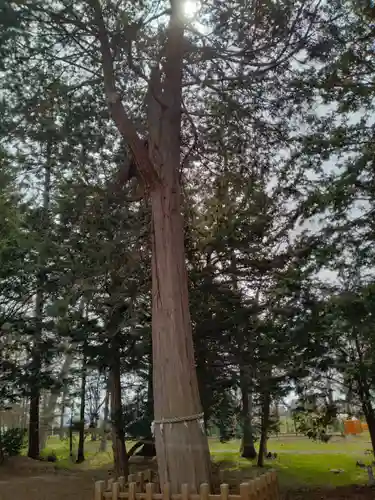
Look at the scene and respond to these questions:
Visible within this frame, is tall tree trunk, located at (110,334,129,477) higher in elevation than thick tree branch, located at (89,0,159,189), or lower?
lower

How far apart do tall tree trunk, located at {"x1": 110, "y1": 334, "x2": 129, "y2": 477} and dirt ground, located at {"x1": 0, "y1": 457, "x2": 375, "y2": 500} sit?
2.15 ft

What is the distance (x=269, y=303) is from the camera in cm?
827

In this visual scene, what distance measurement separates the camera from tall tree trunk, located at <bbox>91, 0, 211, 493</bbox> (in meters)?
3.69

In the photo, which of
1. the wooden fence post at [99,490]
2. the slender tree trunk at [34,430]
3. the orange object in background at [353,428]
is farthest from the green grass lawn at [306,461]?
the wooden fence post at [99,490]

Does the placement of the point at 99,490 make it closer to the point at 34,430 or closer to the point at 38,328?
the point at 38,328

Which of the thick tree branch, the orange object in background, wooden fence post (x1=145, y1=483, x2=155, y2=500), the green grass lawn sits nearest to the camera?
wooden fence post (x1=145, y1=483, x2=155, y2=500)

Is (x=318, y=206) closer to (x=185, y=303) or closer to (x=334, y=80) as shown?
(x=334, y=80)

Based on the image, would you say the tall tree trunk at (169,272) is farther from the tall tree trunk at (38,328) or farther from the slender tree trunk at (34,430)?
the slender tree trunk at (34,430)

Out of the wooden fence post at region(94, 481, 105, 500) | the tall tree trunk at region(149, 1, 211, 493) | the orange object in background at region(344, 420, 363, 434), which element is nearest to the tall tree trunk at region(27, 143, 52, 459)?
the tall tree trunk at region(149, 1, 211, 493)

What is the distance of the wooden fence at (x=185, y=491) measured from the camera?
3.31m

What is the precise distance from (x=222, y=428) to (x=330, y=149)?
6006mm

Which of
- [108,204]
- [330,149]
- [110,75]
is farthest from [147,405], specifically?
[110,75]

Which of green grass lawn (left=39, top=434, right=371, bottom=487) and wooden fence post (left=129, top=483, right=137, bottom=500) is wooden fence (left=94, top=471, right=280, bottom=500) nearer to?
wooden fence post (left=129, top=483, right=137, bottom=500)

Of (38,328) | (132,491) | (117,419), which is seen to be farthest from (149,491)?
(38,328)
